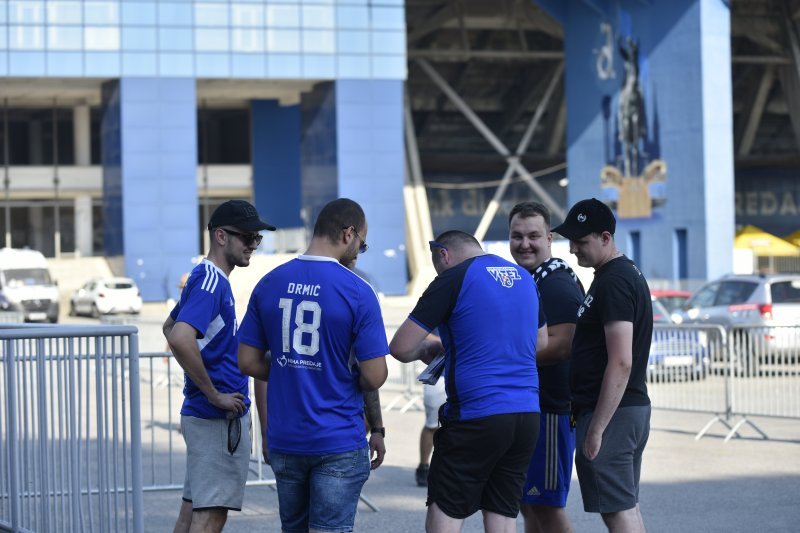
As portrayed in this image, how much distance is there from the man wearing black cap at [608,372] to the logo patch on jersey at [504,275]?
0.49m

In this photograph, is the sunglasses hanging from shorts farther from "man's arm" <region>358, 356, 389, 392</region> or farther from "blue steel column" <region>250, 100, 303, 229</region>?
"blue steel column" <region>250, 100, 303, 229</region>

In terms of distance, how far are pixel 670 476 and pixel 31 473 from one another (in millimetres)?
6499

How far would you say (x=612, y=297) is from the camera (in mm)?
6625

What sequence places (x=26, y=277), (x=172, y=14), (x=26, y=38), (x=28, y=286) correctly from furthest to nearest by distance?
(x=172, y=14) → (x=26, y=38) → (x=26, y=277) → (x=28, y=286)

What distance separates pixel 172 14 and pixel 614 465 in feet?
165

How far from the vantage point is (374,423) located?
642 cm

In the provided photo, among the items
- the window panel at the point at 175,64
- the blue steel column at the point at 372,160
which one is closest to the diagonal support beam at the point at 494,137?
the blue steel column at the point at 372,160

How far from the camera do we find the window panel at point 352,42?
56750mm

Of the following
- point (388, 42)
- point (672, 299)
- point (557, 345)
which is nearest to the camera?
point (557, 345)

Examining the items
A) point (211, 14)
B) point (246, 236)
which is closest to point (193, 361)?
point (246, 236)

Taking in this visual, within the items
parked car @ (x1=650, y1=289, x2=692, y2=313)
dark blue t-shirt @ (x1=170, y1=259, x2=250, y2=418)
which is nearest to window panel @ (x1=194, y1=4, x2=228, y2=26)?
parked car @ (x1=650, y1=289, x2=692, y2=313)

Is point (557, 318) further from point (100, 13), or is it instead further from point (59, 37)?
point (59, 37)

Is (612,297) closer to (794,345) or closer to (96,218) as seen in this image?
(794,345)

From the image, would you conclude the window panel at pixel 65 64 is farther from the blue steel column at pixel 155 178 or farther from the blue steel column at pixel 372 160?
the blue steel column at pixel 372 160
